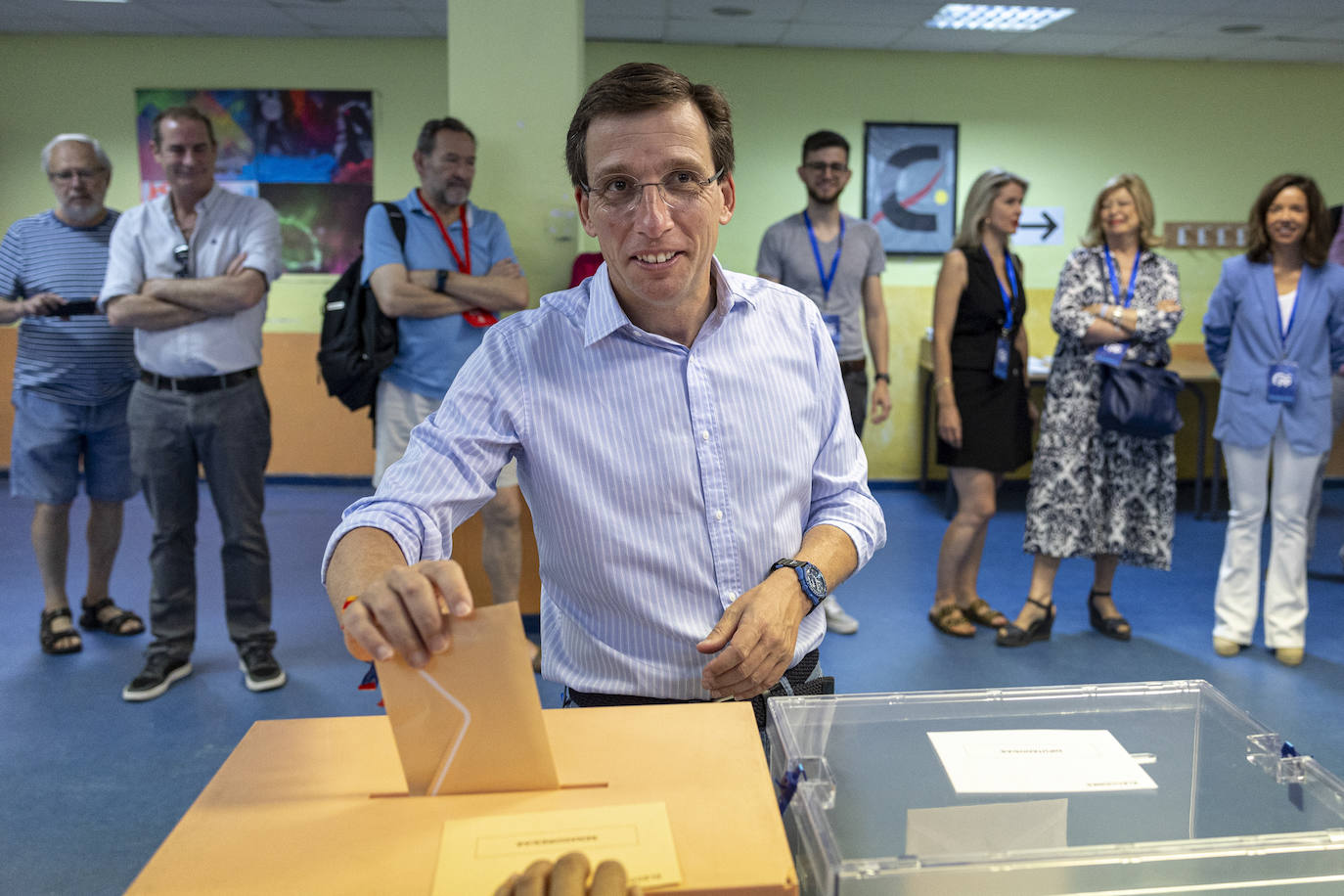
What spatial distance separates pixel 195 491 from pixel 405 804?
2770mm

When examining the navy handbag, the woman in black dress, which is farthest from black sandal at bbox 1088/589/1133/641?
the navy handbag

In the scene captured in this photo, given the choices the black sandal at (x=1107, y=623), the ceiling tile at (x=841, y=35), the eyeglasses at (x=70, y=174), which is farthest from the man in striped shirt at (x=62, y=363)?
the ceiling tile at (x=841, y=35)

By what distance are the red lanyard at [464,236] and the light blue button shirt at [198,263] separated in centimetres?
52

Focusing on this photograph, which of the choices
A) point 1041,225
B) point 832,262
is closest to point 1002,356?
point 832,262

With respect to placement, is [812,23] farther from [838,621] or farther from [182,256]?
[182,256]

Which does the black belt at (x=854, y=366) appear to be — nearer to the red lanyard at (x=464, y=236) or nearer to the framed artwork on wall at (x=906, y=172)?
the red lanyard at (x=464, y=236)

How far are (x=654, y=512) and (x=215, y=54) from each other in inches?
250

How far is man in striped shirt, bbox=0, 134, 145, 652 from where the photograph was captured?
11.9ft

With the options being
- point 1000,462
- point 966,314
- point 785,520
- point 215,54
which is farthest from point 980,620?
point 215,54

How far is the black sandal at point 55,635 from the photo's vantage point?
11.9ft

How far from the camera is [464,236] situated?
3.52m

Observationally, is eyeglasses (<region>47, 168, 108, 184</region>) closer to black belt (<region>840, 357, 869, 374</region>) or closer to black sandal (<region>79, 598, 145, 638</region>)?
black sandal (<region>79, 598, 145, 638</region>)

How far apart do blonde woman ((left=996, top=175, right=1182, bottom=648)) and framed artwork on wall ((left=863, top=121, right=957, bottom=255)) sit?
9.55ft

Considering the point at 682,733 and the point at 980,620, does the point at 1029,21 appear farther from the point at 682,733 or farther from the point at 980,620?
the point at 682,733
